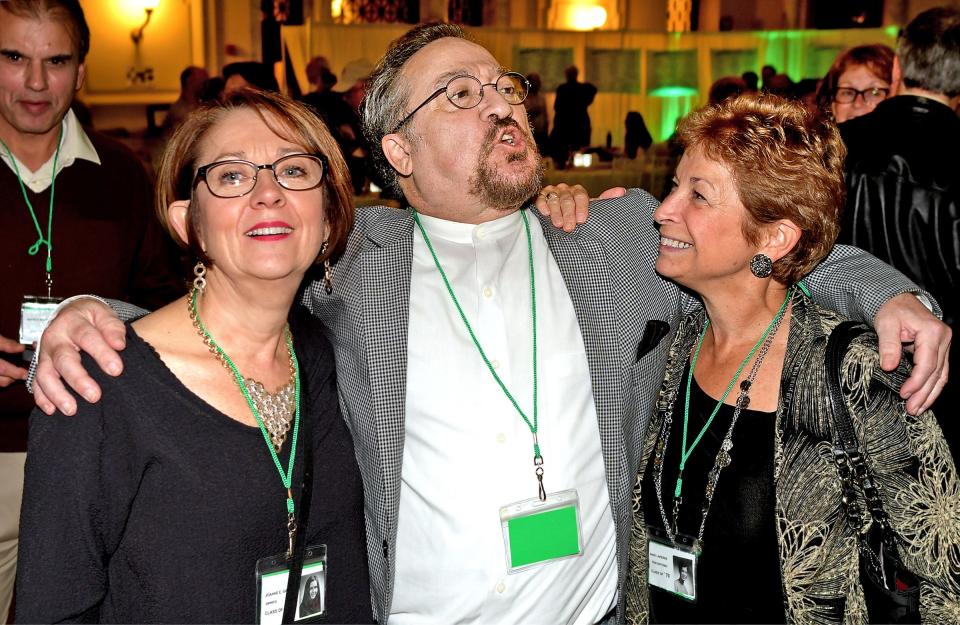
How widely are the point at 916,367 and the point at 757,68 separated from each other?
10.4 meters

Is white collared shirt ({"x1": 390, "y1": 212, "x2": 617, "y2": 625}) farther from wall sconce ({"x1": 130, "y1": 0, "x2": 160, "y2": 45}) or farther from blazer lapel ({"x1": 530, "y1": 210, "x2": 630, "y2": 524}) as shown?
wall sconce ({"x1": 130, "y1": 0, "x2": 160, "y2": 45})

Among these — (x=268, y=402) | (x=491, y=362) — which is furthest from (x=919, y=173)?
(x=268, y=402)

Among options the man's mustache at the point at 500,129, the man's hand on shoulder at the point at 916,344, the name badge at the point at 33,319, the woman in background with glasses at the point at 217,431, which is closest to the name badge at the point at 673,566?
the man's hand on shoulder at the point at 916,344

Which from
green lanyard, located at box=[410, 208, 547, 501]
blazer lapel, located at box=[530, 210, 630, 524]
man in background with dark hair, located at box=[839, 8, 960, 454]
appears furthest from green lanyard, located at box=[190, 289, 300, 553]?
man in background with dark hair, located at box=[839, 8, 960, 454]

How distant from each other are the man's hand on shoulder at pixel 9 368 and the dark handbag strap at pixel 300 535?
122cm

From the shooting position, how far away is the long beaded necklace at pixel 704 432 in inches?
76.3

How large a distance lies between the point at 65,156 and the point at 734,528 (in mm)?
2416

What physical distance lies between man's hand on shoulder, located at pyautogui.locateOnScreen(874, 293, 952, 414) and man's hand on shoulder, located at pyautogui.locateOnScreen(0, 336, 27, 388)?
2.31 metres

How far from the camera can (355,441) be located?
194cm

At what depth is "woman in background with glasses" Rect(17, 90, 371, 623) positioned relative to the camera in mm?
1525

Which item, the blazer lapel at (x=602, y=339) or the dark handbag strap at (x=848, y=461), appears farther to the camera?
the blazer lapel at (x=602, y=339)

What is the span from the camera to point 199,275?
70.5 inches

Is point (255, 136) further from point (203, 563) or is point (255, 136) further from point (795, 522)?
point (795, 522)

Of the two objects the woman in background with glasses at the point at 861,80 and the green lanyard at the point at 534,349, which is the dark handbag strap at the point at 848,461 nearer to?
the green lanyard at the point at 534,349
